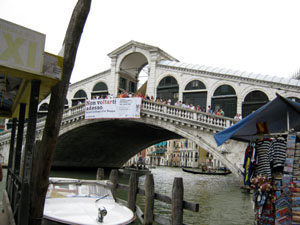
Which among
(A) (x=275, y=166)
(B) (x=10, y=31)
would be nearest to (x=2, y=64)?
(B) (x=10, y=31)

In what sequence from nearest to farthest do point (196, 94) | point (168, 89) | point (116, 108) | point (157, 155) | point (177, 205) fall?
point (177, 205)
point (116, 108)
point (196, 94)
point (168, 89)
point (157, 155)

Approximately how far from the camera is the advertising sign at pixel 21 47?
3.43 metres

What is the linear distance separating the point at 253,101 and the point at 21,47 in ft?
54.7

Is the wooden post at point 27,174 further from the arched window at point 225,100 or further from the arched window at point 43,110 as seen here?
the arched window at point 43,110

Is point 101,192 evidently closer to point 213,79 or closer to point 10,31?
point 10,31

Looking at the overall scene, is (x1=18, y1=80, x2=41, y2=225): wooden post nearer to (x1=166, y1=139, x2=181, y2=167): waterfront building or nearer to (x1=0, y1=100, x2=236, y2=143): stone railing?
(x1=0, y1=100, x2=236, y2=143): stone railing

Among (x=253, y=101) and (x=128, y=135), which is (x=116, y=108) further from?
(x=253, y=101)

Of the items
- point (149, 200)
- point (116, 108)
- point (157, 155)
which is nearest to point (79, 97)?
point (116, 108)

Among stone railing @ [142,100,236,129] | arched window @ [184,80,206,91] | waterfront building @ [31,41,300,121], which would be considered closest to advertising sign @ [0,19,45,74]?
stone railing @ [142,100,236,129]

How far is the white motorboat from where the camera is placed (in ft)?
15.8

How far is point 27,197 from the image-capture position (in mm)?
3779

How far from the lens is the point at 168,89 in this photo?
2158cm

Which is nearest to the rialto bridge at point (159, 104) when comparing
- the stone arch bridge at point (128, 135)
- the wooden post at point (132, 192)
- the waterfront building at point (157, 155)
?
the stone arch bridge at point (128, 135)

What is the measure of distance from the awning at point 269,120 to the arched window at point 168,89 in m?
15.5
